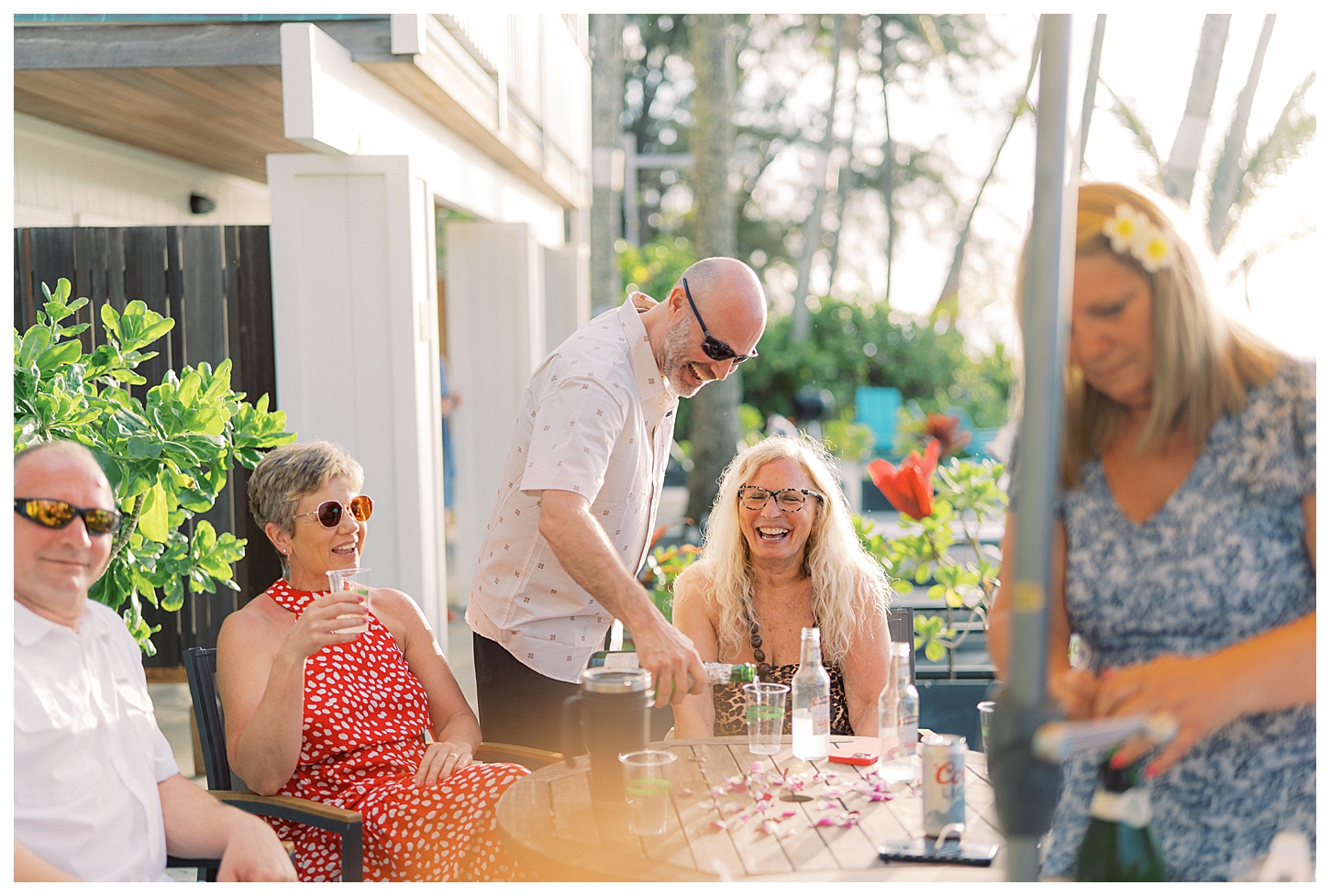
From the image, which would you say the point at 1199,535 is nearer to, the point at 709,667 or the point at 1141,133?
the point at 709,667

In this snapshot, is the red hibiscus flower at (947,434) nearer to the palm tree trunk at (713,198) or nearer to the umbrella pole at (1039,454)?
the palm tree trunk at (713,198)

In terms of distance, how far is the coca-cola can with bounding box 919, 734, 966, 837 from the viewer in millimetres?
1933

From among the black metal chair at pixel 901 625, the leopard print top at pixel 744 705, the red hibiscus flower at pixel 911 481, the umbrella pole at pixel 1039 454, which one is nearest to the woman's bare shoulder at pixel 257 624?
the leopard print top at pixel 744 705

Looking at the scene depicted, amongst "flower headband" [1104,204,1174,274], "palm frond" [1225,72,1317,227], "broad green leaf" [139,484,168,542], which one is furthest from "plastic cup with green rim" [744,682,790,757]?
"palm frond" [1225,72,1317,227]

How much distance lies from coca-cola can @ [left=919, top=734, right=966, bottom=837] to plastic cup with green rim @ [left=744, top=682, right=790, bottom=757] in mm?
541

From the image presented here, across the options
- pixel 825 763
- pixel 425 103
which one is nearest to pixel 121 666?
pixel 825 763

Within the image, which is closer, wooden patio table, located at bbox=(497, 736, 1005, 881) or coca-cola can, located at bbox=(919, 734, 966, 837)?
wooden patio table, located at bbox=(497, 736, 1005, 881)

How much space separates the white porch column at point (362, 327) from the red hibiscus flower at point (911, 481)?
69.8 inches

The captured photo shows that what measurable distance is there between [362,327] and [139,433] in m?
1.68

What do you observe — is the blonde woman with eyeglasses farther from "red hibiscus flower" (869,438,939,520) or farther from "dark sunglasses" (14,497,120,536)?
"dark sunglasses" (14,497,120,536)

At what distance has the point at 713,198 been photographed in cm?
1016

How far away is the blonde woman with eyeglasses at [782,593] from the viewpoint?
2.87 metres

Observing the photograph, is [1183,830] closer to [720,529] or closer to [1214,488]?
[1214,488]
